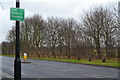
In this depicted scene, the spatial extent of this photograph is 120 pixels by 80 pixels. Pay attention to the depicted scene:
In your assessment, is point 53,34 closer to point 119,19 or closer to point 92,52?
point 92,52

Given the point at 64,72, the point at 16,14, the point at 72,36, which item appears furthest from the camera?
the point at 72,36

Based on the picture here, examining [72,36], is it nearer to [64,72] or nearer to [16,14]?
[64,72]

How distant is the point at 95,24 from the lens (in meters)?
38.1

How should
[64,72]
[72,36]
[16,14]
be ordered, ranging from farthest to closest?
[72,36], [64,72], [16,14]

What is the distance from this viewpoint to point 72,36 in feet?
147

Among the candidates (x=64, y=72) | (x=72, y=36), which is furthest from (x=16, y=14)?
(x=72, y=36)

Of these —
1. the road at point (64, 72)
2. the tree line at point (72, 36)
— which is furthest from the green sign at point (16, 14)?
the tree line at point (72, 36)

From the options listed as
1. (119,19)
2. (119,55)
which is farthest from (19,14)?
(119,55)

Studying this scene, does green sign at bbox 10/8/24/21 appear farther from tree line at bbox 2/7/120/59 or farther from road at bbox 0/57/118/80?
tree line at bbox 2/7/120/59

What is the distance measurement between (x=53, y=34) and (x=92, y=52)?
44.2ft

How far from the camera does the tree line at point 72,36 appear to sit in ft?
119

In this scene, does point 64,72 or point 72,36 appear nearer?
point 64,72

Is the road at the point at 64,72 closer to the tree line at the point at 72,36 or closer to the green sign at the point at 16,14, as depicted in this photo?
the green sign at the point at 16,14

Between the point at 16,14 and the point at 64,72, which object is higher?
the point at 16,14
